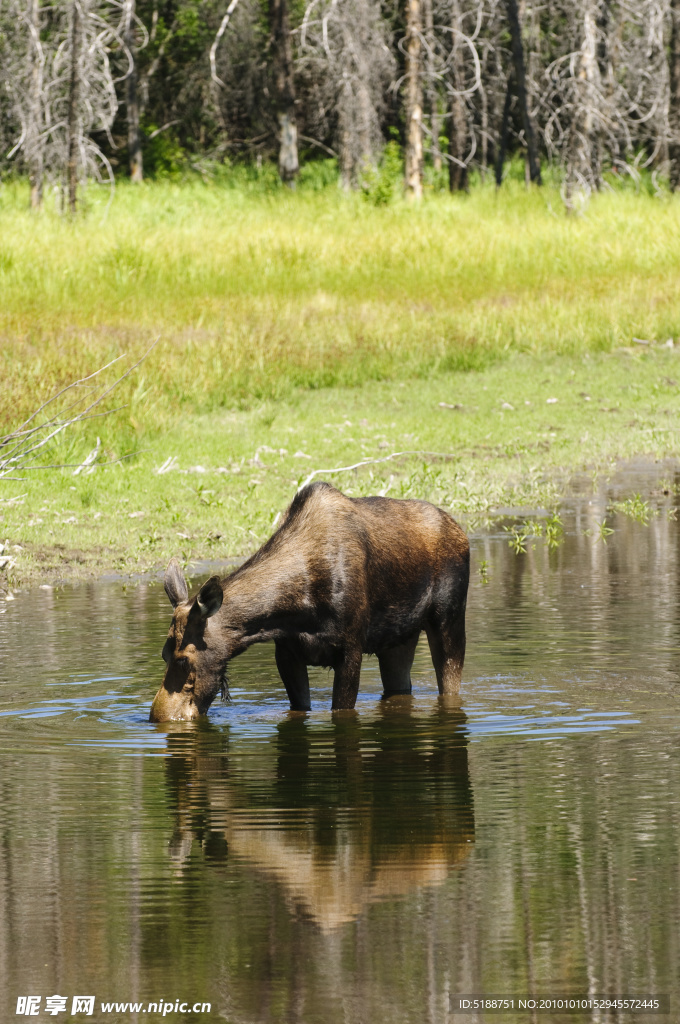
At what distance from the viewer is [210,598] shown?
297 inches

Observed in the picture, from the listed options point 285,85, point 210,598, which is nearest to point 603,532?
point 210,598

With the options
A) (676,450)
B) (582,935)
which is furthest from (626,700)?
(676,450)

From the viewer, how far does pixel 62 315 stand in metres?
22.2

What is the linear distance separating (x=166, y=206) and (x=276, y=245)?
10150 mm

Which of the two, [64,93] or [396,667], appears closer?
[396,667]

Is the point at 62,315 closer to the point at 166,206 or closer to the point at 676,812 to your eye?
Result: the point at 166,206

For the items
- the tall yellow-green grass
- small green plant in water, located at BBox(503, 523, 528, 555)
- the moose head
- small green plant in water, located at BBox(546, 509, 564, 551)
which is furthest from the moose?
the tall yellow-green grass

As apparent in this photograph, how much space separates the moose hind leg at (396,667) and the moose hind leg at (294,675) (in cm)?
71

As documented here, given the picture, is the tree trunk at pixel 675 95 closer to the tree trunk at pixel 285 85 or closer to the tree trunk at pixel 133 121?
the tree trunk at pixel 285 85

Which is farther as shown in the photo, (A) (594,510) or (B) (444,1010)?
(A) (594,510)

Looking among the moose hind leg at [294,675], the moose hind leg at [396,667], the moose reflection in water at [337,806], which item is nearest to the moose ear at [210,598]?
the moose reflection in water at [337,806]

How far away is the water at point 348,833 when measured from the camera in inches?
177

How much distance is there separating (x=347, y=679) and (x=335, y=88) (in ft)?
A: 114

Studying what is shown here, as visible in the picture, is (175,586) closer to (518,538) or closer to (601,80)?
(518,538)
